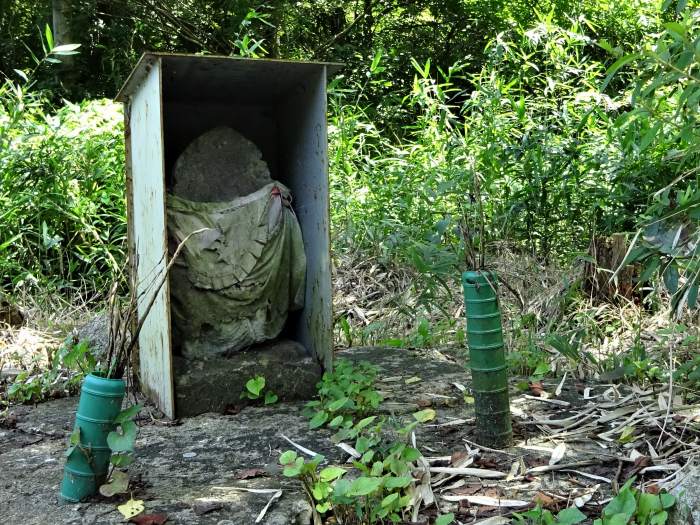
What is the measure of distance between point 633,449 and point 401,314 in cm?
282

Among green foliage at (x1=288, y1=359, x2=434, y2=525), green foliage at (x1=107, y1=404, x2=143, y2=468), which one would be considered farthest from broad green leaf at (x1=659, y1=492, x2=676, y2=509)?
green foliage at (x1=107, y1=404, x2=143, y2=468)

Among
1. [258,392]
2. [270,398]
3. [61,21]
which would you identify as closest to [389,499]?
[258,392]

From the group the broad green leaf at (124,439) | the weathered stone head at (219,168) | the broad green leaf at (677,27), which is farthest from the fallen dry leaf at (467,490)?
the weathered stone head at (219,168)

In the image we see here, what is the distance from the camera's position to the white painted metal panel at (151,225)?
3.61 meters

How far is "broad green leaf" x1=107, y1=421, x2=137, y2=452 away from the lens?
2.51m

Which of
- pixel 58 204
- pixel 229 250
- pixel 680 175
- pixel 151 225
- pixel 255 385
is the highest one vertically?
pixel 58 204

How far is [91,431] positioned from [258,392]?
1.18 m

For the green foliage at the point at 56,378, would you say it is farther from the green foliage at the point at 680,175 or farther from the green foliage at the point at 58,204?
the green foliage at the point at 680,175

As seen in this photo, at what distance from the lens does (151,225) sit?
3873mm

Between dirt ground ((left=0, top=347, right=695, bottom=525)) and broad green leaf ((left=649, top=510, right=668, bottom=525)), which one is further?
dirt ground ((left=0, top=347, right=695, bottom=525))

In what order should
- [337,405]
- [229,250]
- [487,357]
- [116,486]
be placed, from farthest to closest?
[229,250], [337,405], [487,357], [116,486]

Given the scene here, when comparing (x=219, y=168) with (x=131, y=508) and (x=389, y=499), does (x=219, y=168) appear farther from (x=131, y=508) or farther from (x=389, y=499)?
(x=389, y=499)

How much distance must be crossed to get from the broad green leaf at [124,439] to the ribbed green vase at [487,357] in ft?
4.56

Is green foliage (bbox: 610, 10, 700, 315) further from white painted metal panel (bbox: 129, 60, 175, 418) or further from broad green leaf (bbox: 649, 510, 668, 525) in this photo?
white painted metal panel (bbox: 129, 60, 175, 418)
